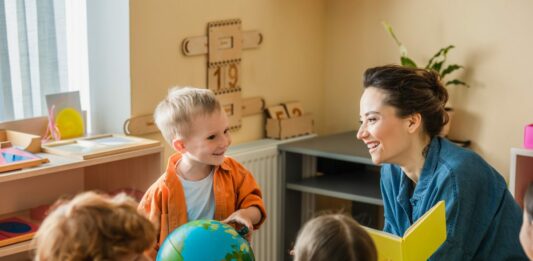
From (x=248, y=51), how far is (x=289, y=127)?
445mm

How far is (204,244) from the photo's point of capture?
6.64 feet

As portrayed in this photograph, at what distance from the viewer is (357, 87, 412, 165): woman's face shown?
245 cm

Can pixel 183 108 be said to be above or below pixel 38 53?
below

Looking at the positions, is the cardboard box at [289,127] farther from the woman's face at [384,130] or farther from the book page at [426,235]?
the book page at [426,235]

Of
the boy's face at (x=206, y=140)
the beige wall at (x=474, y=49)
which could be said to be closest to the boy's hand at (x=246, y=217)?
the boy's face at (x=206, y=140)

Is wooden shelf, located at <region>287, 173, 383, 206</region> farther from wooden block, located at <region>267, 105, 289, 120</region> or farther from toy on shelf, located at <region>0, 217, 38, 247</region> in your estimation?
toy on shelf, located at <region>0, 217, 38, 247</region>

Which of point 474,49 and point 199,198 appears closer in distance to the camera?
point 199,198

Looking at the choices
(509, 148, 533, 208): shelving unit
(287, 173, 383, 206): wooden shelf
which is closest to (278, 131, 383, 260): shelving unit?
(287, 173, 383, 206): wooden shelf

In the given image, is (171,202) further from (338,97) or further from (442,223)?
(338,97)

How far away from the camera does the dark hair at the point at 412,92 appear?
2.42 metres

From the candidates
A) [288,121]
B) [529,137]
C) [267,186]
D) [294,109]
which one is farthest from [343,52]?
[529,137]

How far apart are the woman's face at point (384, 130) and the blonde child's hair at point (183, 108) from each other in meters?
0.48

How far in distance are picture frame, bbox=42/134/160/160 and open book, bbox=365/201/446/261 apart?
4.22 feet

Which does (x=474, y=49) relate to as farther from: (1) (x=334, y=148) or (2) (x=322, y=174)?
(2) (x=322, y=174)
